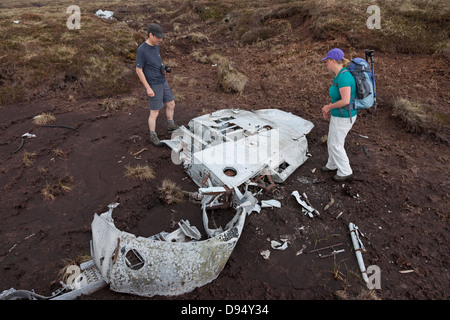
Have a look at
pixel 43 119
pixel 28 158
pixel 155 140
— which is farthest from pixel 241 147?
Answer: pixel 43 119

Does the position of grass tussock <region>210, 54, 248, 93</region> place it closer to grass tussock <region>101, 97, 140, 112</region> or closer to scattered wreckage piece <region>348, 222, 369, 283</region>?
grass tussock <region>101, 97, 140, 112</region>

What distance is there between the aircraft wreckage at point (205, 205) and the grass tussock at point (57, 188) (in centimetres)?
191

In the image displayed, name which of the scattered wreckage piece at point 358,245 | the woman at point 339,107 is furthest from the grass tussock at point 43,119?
the scattered wreckage piece at point 358,245

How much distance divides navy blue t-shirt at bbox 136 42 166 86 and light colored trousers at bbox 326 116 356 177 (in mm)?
3419

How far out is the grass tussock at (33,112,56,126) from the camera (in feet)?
22.7

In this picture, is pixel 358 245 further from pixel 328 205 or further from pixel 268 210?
pixel 268 210

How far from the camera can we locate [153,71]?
5184 millimetres

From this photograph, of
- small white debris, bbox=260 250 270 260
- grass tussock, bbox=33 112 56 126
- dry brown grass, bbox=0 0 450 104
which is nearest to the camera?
small white debris, bbox=260 250 270 260

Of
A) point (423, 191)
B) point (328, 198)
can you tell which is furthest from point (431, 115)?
point (328, 198)

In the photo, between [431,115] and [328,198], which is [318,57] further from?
[328,198]

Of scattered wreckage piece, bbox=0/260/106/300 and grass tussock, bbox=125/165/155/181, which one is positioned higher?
scattered wreckage piece, bbox=0/260/106/300

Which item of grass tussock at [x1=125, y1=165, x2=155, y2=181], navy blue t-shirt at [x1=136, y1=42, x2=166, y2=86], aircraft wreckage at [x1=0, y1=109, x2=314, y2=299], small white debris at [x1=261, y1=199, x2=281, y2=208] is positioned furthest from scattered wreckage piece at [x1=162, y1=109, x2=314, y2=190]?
navy blue t-shirt at [x1=136, y1=42, x2=166, y2=86]

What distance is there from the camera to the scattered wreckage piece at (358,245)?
3320 mm

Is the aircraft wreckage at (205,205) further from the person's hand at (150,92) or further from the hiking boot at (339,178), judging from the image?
the person's hand at (150,92)
